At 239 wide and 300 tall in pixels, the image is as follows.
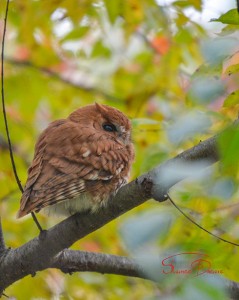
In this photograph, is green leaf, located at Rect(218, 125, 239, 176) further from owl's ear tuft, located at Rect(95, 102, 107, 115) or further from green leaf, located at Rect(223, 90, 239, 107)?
owl's ear tuft, located at Rect(95, 102, 107, 115)

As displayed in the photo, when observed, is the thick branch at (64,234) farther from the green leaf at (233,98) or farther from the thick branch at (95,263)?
the green leaf at (233,98)

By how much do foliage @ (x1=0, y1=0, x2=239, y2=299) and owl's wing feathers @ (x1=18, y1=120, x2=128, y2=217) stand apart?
0.73 ft

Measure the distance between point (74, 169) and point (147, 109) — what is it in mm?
3558

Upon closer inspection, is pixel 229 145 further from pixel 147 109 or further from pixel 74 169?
pixel 147 109

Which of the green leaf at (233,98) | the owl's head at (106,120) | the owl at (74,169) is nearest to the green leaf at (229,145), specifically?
the green leaf at (233,98)

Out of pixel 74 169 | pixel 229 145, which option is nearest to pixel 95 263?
pixel 74 169

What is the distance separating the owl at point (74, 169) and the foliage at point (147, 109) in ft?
0.64

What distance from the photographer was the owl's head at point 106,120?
12.8ft

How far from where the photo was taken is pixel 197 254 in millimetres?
2098

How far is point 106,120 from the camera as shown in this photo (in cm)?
399

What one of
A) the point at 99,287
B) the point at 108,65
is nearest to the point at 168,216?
the point at 99,287

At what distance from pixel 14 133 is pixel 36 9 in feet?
3.11

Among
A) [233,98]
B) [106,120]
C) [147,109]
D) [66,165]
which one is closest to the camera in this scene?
[233,98]

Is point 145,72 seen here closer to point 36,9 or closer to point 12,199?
point 36,9
